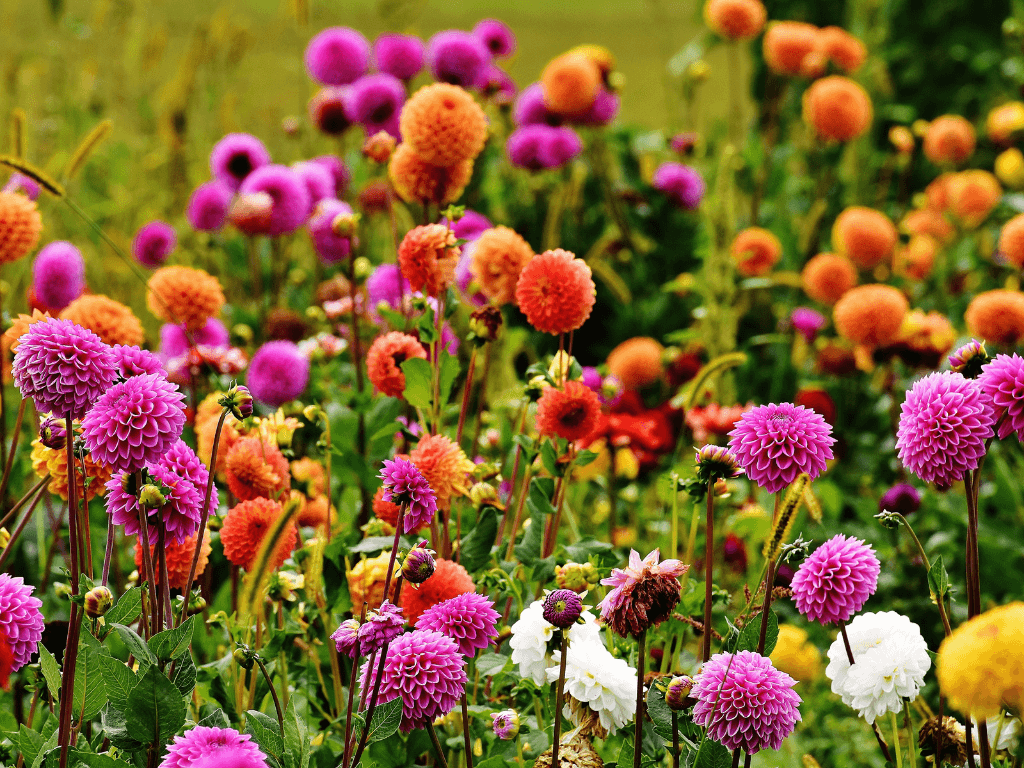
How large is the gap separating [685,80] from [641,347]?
1339mm

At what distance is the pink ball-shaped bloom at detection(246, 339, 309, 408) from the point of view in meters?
1.86

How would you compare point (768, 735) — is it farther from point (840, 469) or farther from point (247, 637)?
point (840, 469)

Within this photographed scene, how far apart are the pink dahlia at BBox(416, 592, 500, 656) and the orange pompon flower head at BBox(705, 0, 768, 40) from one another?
8.08 feet

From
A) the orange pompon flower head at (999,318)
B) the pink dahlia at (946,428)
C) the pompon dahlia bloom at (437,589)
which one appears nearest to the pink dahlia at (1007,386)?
the pink dahlia at (946,428)

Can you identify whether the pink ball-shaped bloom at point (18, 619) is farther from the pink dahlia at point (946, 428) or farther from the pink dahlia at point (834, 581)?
the pink dahlia at point (946, 428)

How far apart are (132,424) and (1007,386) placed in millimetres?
822

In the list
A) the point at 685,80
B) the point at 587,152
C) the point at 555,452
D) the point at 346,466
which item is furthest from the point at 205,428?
the point at 685,80

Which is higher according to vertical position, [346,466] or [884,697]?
[346,466]

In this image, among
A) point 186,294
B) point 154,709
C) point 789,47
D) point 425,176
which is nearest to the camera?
point 154,709

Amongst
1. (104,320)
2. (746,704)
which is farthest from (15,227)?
(746,704)

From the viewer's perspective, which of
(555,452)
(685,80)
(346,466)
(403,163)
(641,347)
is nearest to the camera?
(555,452)

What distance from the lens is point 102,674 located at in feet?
3.04

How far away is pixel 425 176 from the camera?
1.54m

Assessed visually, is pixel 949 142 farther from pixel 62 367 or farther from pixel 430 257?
pixel 62 367
